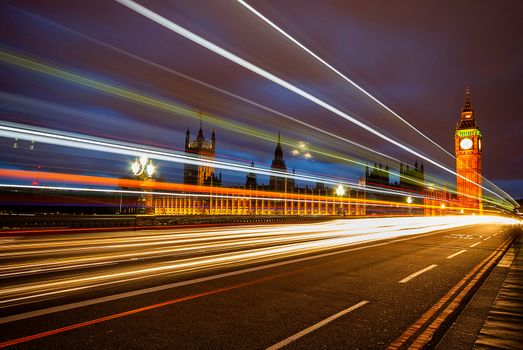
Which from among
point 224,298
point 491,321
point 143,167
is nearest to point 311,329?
point 224,298

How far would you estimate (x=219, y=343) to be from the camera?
4750mm

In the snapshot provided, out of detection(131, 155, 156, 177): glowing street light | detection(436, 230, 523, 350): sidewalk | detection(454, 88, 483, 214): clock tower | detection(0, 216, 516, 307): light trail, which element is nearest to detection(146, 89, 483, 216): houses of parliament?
detection(454, 88, 483, 214): clock tower

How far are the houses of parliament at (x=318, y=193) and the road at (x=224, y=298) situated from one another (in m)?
56.0

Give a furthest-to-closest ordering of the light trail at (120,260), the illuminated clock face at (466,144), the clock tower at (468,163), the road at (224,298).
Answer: the illuminated clock face at (466,144), the clock tower at (468,163), the light trail at (120,260), the road at (224,298)

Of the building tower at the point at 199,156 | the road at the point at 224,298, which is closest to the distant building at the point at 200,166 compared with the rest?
the building tower at the point at 199,156

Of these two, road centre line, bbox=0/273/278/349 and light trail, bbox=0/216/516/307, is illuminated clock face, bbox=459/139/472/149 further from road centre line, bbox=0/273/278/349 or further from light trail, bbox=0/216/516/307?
road centre line, bbox=0/273/278/349

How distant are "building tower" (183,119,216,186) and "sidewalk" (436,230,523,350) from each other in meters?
123

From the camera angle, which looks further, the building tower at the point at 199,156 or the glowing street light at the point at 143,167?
the building tower at the point at 199,156

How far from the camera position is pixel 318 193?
10612 centimetres

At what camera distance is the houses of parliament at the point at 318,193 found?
94.0m

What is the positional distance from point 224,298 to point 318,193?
100603 mm

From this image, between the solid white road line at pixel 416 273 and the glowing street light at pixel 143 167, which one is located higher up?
the glowing street light at pixel 143 167

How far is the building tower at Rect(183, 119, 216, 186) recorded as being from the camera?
440 ft

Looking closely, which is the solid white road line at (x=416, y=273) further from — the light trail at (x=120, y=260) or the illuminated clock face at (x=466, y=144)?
the illuminated clock face at (x=466, y=144)
